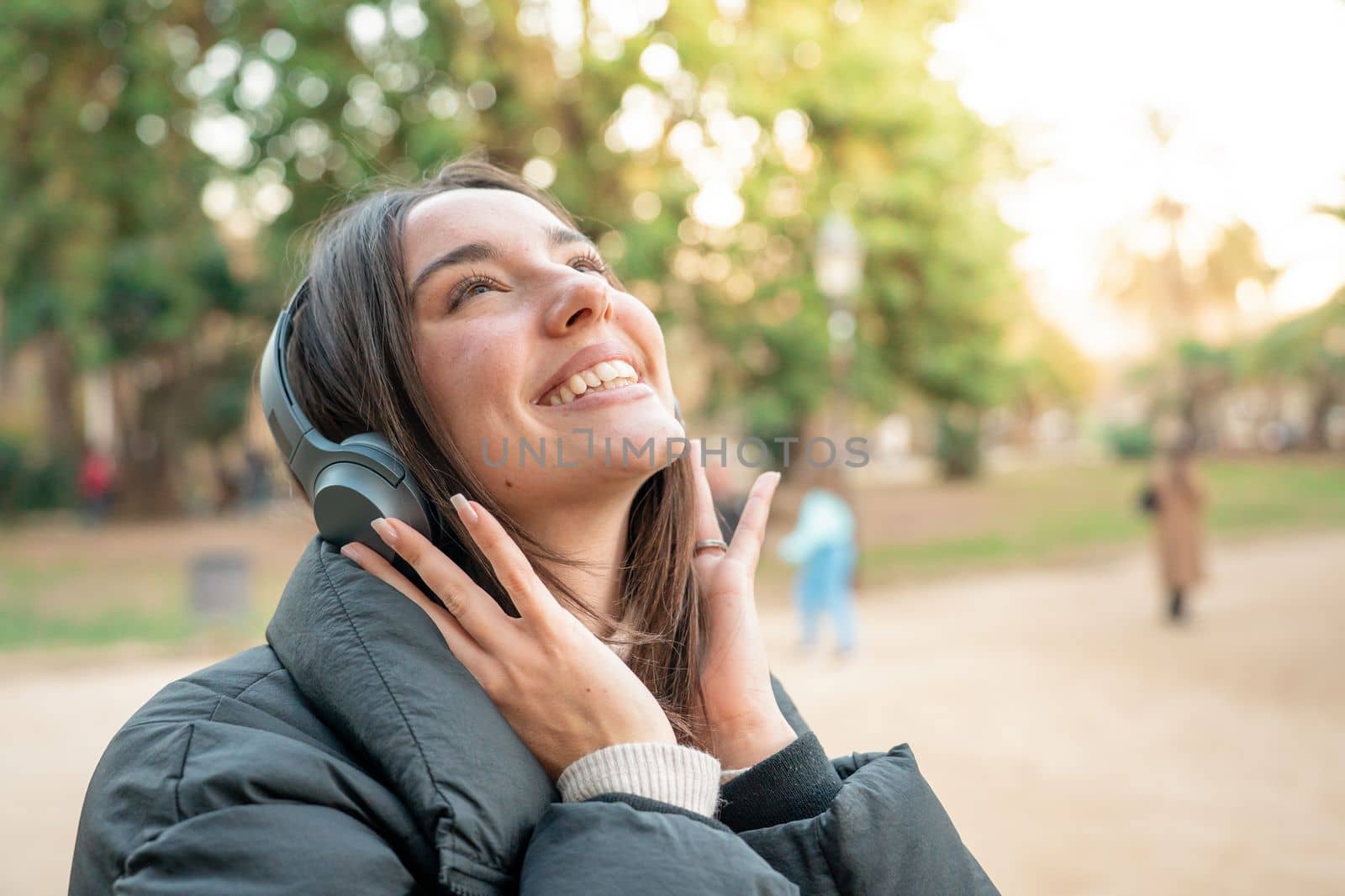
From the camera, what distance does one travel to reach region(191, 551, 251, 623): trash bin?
40.8ft

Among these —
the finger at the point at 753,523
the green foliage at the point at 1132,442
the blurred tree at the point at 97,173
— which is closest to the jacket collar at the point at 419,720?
the finger at the point at 753,523

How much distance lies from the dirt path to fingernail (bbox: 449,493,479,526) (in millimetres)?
4352

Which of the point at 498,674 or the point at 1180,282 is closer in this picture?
the point at 498,674

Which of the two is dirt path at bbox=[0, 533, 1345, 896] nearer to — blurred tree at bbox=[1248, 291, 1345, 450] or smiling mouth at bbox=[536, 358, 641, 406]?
smiling mouth at bbox=[536, 358, 641, 406]

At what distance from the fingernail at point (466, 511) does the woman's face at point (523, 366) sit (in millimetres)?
206

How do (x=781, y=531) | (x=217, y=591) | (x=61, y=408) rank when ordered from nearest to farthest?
(x=217, y=591) < (x=781, y=531) < (x=61, y=408)

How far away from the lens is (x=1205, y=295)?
49312 millimetres

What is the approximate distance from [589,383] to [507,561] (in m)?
0.37

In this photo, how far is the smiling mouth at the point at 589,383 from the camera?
170 cm

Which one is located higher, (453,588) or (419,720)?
(453,588)

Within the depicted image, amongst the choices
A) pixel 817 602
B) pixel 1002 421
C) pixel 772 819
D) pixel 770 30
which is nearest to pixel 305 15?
pixel 770 30

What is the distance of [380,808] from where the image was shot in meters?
1.27

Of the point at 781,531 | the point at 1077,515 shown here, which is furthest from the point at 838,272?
the point at 1077,515

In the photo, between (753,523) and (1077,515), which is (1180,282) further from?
(753,523)
